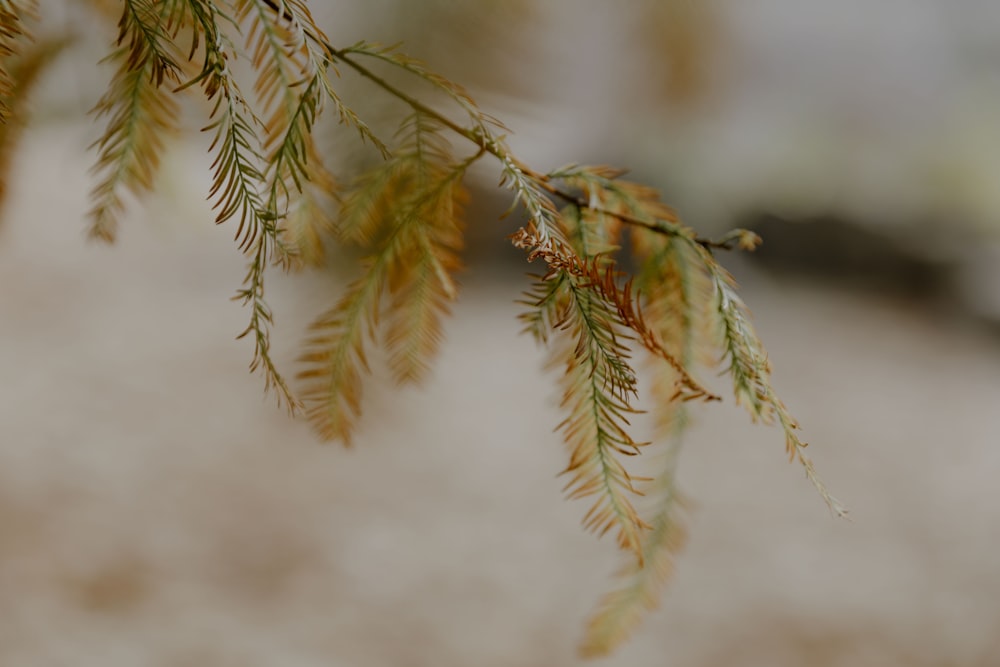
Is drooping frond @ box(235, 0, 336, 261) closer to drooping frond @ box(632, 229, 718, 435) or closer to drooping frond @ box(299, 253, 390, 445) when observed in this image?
drooping frond @ box(299, 253, 390, 445)

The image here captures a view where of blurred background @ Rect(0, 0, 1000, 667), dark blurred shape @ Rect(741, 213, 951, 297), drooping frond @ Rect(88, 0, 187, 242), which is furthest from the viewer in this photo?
dark blurred shape @ Rect(741, 213, 951, 297)

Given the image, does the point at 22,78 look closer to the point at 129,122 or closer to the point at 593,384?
the point at 129,122

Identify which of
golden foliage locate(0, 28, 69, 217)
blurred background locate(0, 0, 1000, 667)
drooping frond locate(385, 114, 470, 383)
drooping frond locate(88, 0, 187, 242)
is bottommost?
drooping frond locate(385, 114, 470, 383)

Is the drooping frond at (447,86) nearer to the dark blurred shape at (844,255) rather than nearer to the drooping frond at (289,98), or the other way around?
the drooping frond at (289,98)

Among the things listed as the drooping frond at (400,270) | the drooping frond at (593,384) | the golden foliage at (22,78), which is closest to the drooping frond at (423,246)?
the drooping frond at (400,270)

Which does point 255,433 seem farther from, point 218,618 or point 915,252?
point 915,252

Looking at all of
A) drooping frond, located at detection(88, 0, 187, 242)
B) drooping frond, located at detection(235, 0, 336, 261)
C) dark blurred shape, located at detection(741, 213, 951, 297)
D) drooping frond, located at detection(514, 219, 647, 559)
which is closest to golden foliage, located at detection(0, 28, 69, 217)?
drooping frond, located at detection(88, 0, 187, 242)

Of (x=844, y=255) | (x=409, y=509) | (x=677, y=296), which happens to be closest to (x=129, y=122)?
(x=677, y=296)
